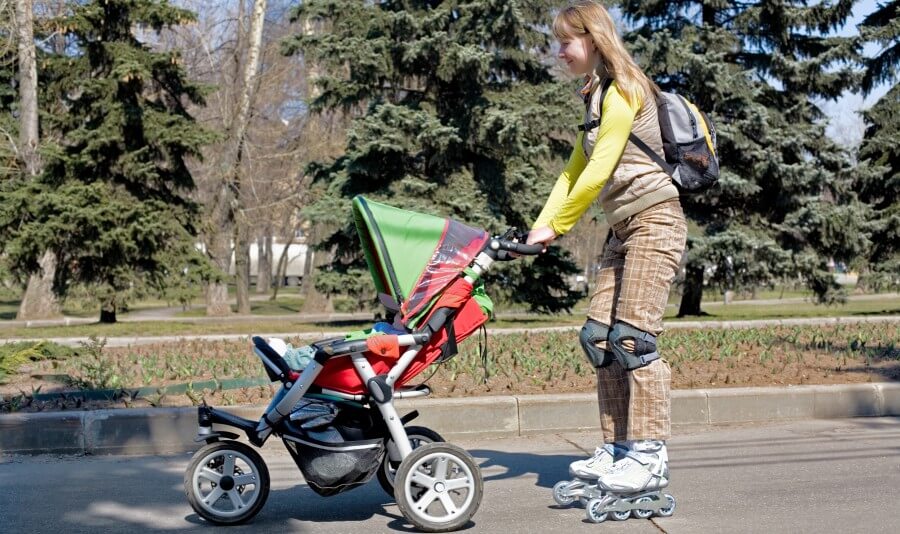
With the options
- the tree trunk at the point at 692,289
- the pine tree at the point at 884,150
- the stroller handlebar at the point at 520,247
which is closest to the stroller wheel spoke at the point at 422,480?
the stroller handlebar at the point at 520,247

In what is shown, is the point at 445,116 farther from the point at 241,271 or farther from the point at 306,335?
the point at 241,271

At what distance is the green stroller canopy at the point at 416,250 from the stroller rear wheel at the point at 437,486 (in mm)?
645

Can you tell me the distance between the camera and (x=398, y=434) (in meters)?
4.60

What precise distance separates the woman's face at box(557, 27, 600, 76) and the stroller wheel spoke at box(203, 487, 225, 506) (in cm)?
266

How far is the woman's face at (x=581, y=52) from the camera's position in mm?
4645

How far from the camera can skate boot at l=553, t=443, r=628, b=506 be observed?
186 inches

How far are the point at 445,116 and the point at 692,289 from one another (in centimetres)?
673

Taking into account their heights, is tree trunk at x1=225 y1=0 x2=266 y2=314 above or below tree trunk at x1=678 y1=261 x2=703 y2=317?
above

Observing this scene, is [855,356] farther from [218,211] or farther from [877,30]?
[218,211]

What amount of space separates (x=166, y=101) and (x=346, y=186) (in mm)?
5253

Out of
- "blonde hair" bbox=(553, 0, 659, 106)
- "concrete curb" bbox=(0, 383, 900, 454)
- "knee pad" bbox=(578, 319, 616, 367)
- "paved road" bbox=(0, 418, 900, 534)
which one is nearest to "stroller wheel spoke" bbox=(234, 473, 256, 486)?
"paved road" bbox=(0, 418, 900, 534)

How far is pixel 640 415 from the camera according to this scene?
4.63m

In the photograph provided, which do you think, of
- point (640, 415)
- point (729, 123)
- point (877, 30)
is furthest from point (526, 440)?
point (877, 30)

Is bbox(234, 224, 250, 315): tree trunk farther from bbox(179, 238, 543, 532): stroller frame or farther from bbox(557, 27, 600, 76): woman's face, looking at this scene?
bbox(557, 27, 600, 76): woman's face
